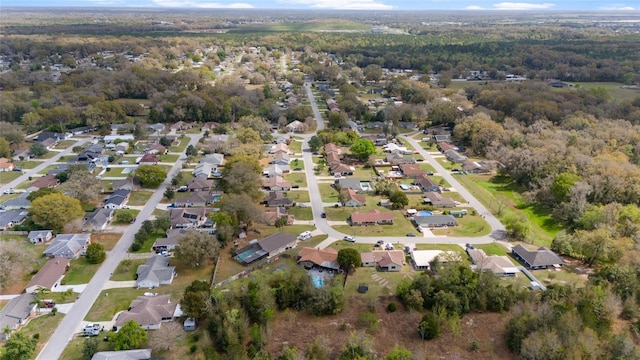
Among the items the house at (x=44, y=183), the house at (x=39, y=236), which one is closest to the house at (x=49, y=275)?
the house at (x=39, y=236)

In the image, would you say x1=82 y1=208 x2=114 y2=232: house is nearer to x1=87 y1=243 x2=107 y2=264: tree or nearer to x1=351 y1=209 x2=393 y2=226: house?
x1=87 y1=243 x2=107 y2=264: tree

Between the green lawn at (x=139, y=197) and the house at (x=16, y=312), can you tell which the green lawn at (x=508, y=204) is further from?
the house at (x=16, y=312)

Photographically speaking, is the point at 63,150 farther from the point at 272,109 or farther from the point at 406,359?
the point at 406,359

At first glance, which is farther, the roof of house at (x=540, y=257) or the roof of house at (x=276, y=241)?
the roof of house at (x=276, y=241)

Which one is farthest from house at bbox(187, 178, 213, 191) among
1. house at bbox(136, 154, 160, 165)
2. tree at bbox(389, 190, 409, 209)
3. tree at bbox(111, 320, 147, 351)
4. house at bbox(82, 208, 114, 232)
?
tree at bbox(111, 320, 147, 351)

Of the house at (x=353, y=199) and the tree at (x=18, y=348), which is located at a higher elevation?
the tree at (x=18, y=348)

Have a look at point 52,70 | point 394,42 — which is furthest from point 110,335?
point 394,42

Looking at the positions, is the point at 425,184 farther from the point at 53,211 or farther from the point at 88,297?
the point at 53,211
